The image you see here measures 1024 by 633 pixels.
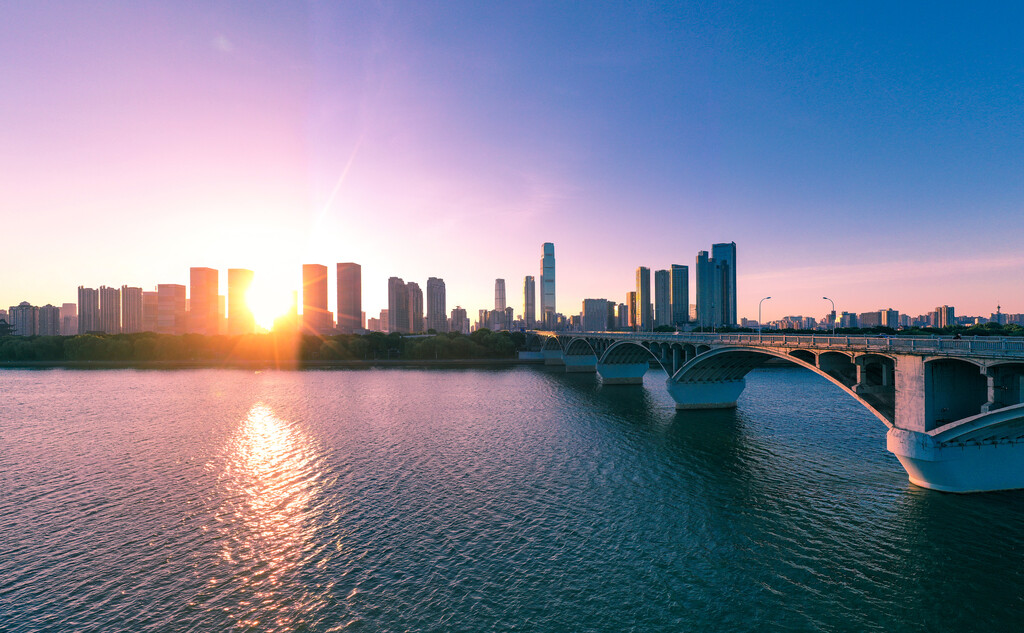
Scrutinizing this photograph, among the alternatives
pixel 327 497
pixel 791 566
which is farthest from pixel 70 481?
pixel 791 566

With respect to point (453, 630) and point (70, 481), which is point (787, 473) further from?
point (70, 481)

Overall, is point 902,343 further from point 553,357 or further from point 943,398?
point 553,357

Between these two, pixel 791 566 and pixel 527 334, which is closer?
pixel 791 566

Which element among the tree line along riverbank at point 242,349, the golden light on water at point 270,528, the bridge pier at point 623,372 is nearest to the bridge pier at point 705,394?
the bridge pier at point 623,372

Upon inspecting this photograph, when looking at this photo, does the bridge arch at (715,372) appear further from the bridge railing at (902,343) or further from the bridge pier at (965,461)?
the bridge pier at (965,461)

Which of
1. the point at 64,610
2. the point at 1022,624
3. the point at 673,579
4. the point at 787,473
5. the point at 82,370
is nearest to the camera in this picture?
the point at 1022,624

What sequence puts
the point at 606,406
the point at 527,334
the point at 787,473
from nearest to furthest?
the point at 787,473, the point at 606,406, the point at 527,334
